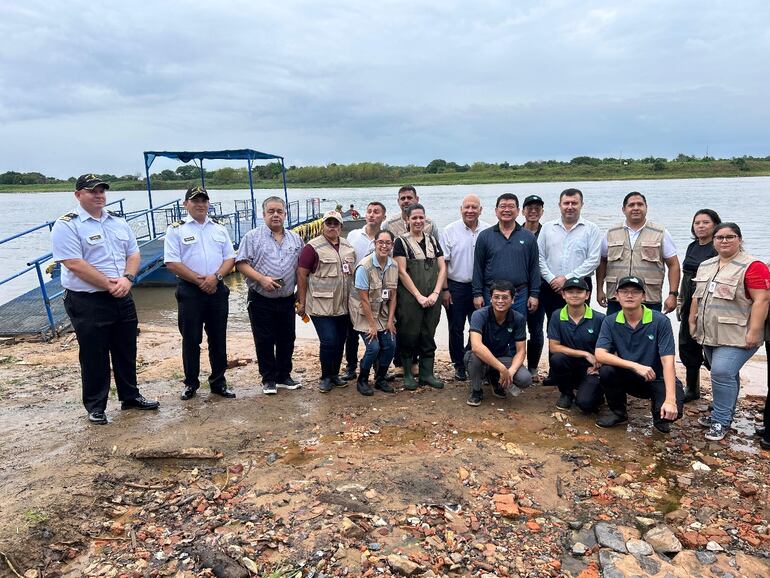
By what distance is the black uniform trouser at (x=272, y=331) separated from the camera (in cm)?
475

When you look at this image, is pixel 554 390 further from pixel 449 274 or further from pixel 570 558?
pixel 570 558

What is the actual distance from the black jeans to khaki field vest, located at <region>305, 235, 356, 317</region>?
3.53 feet

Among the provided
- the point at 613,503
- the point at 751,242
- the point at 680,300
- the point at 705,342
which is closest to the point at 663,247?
the point at 680,300

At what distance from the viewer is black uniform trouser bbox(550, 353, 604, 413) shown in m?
4.30

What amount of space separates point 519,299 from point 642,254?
42.9 inches

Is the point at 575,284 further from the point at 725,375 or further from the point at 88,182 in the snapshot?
the point at 88,182

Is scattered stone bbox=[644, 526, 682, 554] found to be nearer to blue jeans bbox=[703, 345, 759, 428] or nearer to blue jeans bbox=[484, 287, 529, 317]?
blue jeans bbox=[703, 345, 759, 428]

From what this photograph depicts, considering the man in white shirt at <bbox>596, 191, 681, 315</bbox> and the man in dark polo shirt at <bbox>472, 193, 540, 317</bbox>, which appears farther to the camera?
the man in dark polo shirt at <bbox>472, 193, 540, 317</bbox>

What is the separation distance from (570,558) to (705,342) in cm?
220

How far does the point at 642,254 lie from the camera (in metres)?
4.51

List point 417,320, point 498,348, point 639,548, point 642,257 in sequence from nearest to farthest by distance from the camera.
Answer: point 639,548
point 642,257
point 498,348
point 417,320

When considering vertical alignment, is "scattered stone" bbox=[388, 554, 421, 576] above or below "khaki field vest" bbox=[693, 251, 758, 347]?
below

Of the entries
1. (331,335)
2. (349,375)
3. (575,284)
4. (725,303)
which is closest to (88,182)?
(331,335)

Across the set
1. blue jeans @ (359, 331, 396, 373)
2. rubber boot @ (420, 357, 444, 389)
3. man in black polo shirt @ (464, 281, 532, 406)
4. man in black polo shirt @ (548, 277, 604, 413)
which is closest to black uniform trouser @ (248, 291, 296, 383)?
blue jeans @ (359, 331, 396, 373)
